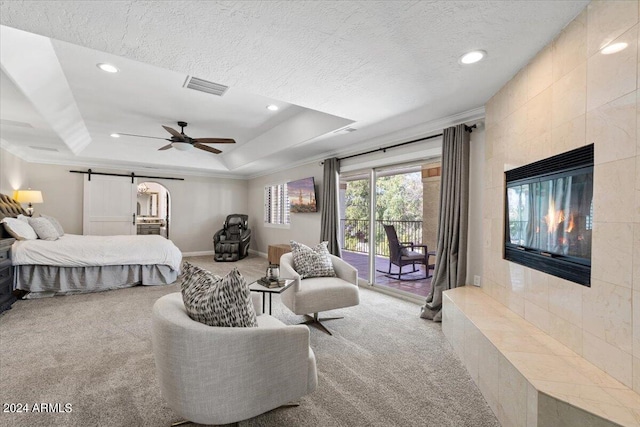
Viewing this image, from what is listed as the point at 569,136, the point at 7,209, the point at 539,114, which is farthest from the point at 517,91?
the point at 7,209

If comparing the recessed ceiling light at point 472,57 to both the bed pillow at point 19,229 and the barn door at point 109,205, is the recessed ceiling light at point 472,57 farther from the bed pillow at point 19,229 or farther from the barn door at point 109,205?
the barn door at point 109,205

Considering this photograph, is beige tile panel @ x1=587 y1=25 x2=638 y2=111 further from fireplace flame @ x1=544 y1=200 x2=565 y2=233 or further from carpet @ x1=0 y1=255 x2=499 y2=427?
carpet @ x1=0 y1=255 x2=499 y2=427

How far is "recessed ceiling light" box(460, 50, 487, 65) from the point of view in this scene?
2057mm

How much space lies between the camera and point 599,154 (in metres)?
1.52

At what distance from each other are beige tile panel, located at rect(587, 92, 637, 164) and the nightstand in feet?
18.3

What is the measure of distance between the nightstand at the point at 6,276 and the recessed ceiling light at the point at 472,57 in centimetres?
519

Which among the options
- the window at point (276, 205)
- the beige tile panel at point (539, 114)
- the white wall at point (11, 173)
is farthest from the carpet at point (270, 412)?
the window at point (276, 205)

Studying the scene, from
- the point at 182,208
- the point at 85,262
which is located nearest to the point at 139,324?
the point at 85,262

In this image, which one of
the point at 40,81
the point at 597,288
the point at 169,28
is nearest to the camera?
the point at 597,288

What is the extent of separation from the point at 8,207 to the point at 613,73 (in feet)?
22.6

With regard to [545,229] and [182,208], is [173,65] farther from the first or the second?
[182,208]

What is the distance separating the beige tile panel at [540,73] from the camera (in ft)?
6.42

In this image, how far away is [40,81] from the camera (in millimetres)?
2854

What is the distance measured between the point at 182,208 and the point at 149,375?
637cm
